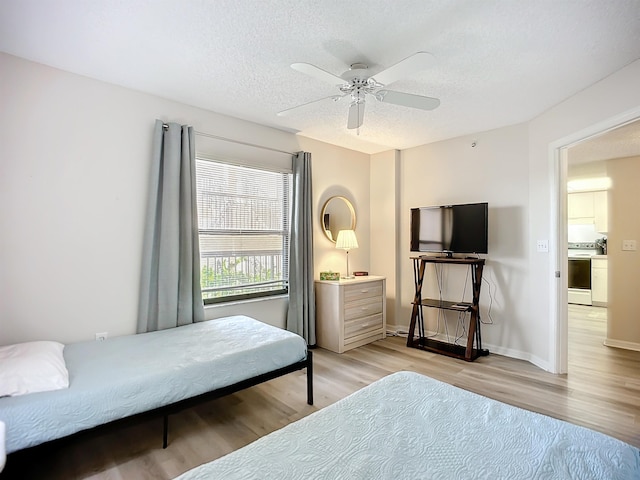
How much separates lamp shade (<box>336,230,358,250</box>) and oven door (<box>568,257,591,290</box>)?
4.91 m

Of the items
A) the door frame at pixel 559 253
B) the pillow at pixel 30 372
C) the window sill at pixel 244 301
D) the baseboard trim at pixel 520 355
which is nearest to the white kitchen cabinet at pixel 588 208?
the door frame at pixel 559 253

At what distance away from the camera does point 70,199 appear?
99.9 inches

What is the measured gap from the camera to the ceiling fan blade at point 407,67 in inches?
69.2

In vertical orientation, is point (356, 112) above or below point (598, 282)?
above

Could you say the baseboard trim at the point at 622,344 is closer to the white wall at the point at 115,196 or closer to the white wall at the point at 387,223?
the white wall at the point at 115,196

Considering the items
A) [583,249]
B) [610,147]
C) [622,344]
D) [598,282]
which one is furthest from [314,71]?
[583,249]

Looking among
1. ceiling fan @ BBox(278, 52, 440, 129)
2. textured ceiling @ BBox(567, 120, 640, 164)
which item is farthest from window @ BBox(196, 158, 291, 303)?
textured ceiling @ BBox(567, 120, 640, 164)

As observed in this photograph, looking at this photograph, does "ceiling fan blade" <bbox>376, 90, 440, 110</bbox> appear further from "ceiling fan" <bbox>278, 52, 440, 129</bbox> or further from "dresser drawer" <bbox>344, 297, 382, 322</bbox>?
"dresser drawer" <bbox>344, 297, 382, 322</bbox>

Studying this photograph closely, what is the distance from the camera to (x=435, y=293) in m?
4.37

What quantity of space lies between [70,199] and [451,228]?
11.9ft

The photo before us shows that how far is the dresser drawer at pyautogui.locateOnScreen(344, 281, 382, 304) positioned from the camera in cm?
392

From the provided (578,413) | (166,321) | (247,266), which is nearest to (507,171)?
(578,413)

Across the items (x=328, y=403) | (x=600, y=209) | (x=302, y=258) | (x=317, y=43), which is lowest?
(x=328, y=403)

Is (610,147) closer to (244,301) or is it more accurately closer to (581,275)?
(581,275)
